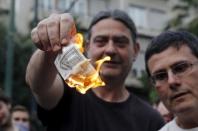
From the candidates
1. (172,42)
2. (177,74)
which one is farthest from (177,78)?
(172,42)

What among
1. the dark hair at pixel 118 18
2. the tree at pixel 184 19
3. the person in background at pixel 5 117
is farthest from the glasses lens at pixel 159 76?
the tree at pixel 184 19

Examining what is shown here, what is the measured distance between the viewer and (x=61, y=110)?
122 inches

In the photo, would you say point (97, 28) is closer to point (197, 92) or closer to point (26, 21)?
point (197, 92)

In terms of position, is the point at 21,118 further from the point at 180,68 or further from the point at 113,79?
the point at 180,68

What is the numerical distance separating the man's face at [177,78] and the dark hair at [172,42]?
0.08ft

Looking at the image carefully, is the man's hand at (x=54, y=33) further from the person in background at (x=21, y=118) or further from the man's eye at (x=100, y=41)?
the person in background at (x=21, y=118)

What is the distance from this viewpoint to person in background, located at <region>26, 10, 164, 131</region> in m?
2.91

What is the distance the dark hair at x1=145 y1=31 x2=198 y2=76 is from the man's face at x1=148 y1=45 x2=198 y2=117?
0.08ft

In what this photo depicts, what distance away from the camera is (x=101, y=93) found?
3.41m

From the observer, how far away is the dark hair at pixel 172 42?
2955 mm

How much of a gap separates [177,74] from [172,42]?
0.67ft

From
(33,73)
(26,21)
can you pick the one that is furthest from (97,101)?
(26,21)

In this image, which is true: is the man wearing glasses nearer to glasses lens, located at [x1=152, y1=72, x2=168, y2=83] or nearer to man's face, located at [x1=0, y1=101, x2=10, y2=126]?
glasses lens, located at [x1=152, y1=72, x2=168, y2=83]

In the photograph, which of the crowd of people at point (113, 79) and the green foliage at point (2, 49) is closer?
→ the crowd of people at point (113, 79)
